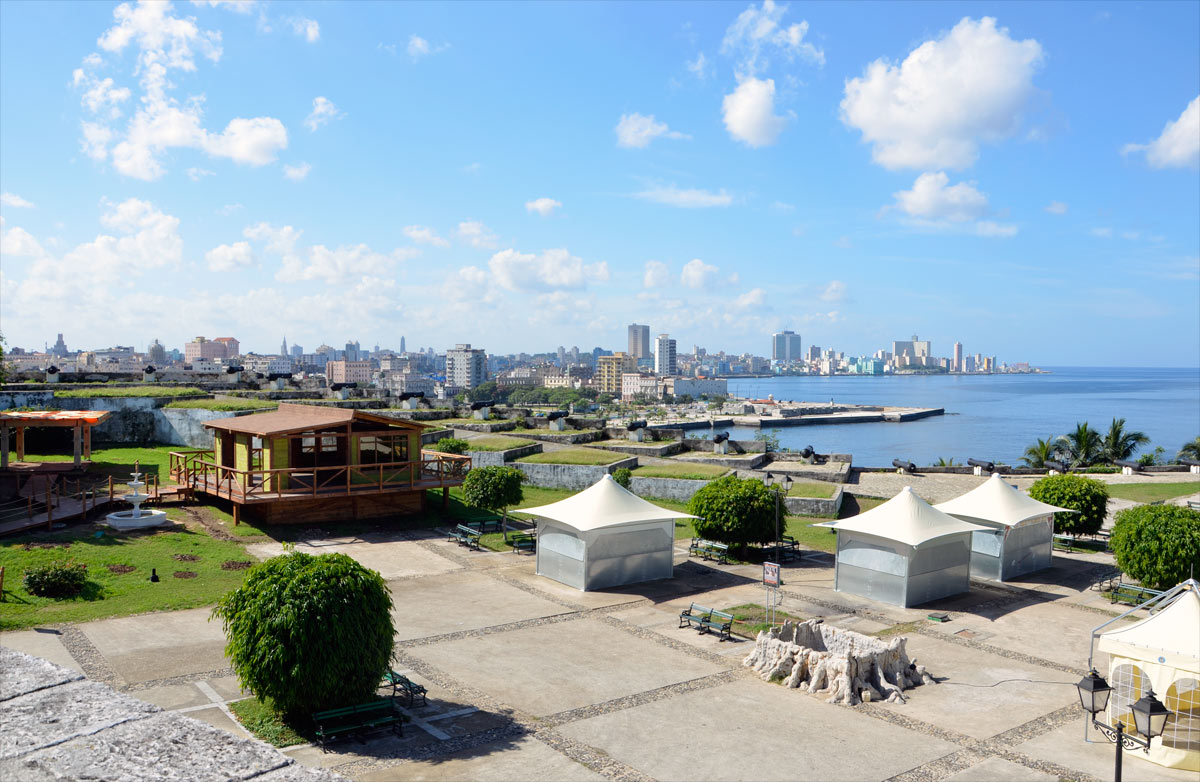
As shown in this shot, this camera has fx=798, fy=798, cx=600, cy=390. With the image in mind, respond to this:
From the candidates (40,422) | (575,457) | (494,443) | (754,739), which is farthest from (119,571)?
(494,443)

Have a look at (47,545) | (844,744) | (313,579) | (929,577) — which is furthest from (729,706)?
(47,545)

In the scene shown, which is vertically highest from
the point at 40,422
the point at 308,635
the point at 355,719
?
the point at 40,422

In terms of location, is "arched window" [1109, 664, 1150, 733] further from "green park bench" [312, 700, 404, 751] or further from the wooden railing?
the wooden railing

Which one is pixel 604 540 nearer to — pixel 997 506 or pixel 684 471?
pixel 997 506

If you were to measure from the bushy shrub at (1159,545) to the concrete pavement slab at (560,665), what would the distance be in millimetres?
12224

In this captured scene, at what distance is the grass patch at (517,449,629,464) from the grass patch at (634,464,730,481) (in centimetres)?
153

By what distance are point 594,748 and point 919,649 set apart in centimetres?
822

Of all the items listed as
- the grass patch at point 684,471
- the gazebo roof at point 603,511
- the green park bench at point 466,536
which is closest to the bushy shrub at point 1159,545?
the gazebo roof at point 603,511

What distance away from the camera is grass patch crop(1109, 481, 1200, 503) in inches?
1332

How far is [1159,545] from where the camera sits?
63.7 feet

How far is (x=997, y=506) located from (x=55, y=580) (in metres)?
23.5

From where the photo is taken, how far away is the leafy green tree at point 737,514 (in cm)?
2322

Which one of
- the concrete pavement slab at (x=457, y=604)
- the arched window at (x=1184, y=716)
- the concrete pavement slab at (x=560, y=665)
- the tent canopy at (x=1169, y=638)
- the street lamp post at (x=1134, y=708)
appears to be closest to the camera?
the street lamp post at (x=1134, y=708)

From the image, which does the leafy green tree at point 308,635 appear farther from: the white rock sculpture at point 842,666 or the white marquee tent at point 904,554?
the white marquee tent at point 904,554
